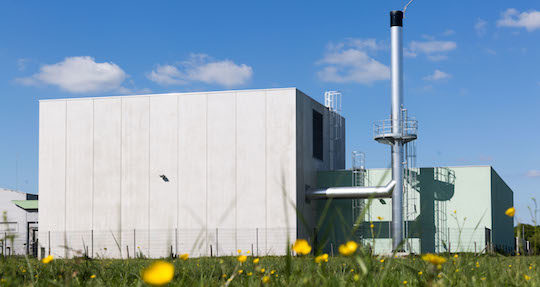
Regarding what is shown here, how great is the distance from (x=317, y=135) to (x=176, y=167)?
7.76 metres

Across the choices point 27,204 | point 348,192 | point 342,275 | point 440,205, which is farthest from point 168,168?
point 342,275

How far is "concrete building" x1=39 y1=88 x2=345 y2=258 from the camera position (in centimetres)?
2741

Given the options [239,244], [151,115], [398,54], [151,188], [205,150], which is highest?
[398,54]

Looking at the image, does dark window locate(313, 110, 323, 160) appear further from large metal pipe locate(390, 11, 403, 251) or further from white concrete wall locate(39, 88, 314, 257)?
large metal pipe locate(390, 11, 403, 251)

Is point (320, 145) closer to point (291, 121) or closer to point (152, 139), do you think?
point (291, 121)

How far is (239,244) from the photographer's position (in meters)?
27.7

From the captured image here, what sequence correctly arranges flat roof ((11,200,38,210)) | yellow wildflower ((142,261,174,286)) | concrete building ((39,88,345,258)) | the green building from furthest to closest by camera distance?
flat roof ((11,200,38,210)), the green building, concrete building ((39,88,345,258)), yellow wildflower ((142,261,174,286))

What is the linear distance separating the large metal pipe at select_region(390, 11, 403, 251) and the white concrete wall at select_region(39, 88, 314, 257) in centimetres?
443

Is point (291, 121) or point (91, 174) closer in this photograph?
point (291, 121)

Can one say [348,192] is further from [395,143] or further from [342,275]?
[342,275]

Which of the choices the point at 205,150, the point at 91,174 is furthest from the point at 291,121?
the point at 91,174

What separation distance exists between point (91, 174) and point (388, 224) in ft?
50.1

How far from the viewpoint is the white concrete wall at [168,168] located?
2742 centimetres

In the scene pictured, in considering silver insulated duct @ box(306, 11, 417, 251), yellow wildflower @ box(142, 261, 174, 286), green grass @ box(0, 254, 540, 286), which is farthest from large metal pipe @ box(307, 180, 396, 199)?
yellow wildflower @ box(142, 261, 174, 286)
